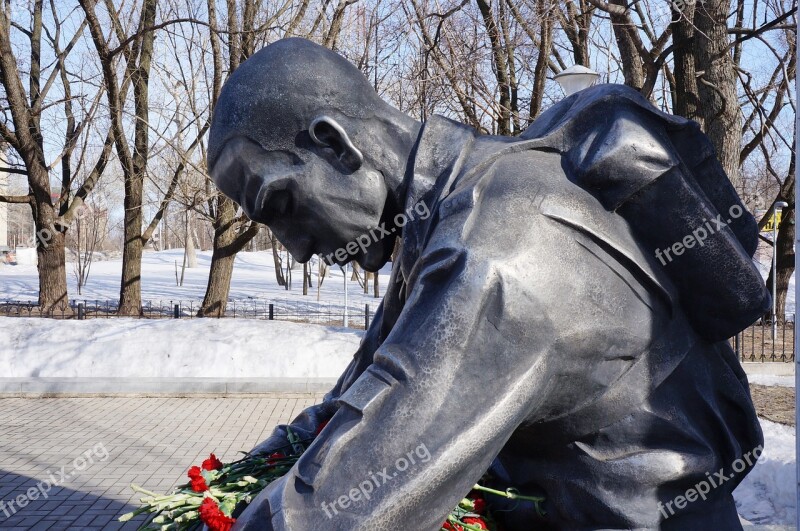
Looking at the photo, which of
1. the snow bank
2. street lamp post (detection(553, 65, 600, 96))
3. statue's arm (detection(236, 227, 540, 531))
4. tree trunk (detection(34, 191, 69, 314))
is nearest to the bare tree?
tree trunk (detection(34, 191, 69, 314))

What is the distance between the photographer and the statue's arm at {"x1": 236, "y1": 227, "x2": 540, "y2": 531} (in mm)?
1104

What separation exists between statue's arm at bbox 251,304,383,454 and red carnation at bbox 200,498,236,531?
1.23 feet

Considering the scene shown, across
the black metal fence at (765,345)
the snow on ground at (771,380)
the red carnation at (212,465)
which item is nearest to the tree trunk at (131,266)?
the black metal fence at (765,345)

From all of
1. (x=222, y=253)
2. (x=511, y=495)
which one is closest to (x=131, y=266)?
(x=222, y=253)

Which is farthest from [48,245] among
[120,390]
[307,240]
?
[307,240]

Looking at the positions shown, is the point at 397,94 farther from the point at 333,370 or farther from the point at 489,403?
the point at 489,403

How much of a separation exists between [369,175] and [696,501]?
2.98ft

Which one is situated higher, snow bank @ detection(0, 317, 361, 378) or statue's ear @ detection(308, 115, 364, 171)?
statue's ear @ detection(308, 115, 364, 171)

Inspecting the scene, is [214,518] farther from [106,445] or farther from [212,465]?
[106,445]

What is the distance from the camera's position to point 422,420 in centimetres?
112

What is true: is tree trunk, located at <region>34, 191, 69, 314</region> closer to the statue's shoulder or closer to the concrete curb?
the concrete curb

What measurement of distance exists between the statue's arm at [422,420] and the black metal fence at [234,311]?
14.6 meters

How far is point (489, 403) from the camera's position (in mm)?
1143

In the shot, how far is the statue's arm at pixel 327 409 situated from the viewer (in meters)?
1.91
